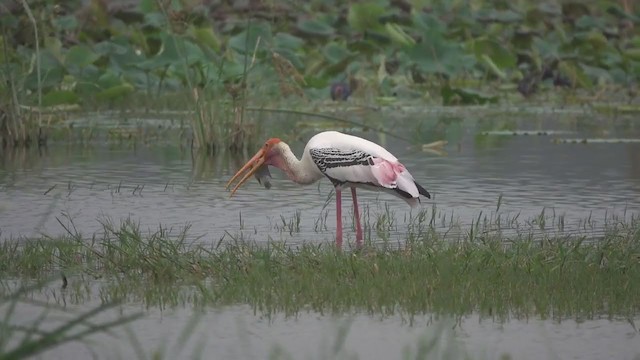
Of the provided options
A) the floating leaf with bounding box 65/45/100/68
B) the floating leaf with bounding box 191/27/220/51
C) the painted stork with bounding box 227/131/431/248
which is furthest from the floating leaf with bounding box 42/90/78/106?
the painted stork with bounding box 227/131/431/248

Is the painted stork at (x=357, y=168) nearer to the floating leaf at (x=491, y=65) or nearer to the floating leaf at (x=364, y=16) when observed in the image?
the floating leaf at (x=491, y=65)

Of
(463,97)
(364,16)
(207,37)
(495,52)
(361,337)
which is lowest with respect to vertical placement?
(361,337)

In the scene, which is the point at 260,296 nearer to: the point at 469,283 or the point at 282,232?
the point at 469,283

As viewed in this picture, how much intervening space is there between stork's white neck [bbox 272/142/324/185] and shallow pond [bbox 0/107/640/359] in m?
0.29

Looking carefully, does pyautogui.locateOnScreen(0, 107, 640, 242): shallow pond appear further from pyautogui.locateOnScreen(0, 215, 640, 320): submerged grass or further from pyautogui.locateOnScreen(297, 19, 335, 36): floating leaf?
pyautogui.locateOnScreen(297, 19, 335, 36): floating leaf

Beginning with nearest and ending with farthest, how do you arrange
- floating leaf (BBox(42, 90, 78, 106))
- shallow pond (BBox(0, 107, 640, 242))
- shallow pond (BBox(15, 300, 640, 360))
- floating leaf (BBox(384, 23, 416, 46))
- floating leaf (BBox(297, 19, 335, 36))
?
1. shallow pond (BBox(15, 300, 640, 360))
2. shallow pond (BBox(0, 107, 640, 242))
3. floating leaf (BBox(42, 90, 78, 106))
4. floating leaf (BBox(384, 23, 416, 46))
5. floating leaf (BBox(297, 19, 335, 36))

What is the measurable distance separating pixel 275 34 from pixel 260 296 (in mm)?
13092

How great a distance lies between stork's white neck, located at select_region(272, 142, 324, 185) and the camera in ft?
25.1

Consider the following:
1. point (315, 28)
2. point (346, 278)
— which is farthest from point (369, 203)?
point (315, 28)

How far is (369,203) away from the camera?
30.5ft

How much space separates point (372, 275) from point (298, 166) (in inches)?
76.6

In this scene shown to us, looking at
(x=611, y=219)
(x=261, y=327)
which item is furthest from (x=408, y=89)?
(x=261, y=327)

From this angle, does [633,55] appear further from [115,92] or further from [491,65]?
[115,92]

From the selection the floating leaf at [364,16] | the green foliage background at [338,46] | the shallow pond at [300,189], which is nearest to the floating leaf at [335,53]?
the green foliage background at [338,46]
